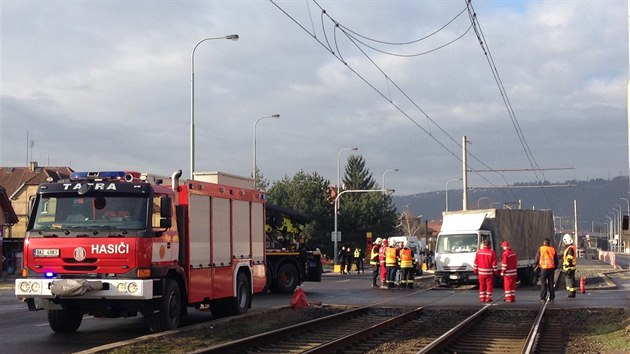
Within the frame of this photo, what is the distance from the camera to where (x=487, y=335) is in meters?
15.9

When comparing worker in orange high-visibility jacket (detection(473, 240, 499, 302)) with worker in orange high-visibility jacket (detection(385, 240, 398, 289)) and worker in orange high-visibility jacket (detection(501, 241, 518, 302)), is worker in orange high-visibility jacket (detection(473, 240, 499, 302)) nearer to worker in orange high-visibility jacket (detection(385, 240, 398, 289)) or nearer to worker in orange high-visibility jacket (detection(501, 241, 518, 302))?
worker in orange high-visibility jacket (detection(501, 241, 518, 302))

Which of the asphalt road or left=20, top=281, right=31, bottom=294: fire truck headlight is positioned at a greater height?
left=20, top=281, right=31, bottom=294: fire truck headlight

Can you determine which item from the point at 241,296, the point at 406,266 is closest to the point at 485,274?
the point at 406,266

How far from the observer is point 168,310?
1534 cm

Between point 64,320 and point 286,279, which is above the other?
point 286,279

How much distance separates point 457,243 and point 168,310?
19152 millimetres

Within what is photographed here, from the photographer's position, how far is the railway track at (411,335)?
1362cm

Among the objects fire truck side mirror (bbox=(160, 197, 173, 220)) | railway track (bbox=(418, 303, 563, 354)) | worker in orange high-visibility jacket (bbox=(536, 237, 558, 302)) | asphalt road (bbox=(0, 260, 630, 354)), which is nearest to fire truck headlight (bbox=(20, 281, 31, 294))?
asphalt road (bbox=(0, 260, 630, 354))

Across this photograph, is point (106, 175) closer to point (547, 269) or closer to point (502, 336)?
point (502, 336)

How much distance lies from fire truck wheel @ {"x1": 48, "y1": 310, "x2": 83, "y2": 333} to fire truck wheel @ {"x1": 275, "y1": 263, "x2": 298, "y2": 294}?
39.3ft

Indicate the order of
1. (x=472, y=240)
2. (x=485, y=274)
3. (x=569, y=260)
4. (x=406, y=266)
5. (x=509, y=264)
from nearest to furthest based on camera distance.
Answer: (x=485, y=274)
(x=509, y=264)
(x=569, y=260)
(x=406, y=266)
(x=472, y=240)

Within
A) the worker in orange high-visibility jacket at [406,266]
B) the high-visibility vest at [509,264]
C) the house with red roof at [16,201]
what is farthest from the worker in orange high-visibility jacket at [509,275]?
the house with red roof at [16,201]

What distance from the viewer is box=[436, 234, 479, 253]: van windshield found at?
32.3 m

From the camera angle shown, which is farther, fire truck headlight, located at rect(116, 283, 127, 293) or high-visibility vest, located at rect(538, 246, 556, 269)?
high-visibility vest, located at rect(538, 246, 556, 269)
